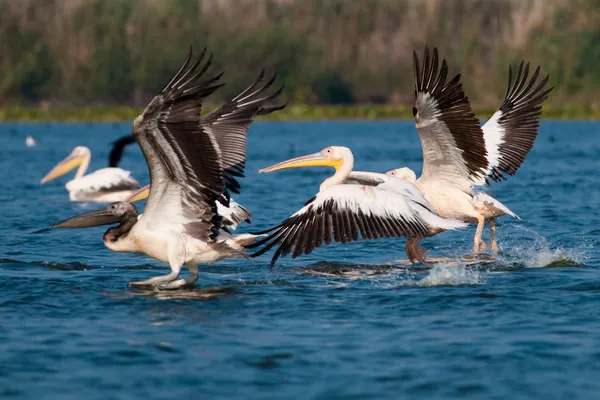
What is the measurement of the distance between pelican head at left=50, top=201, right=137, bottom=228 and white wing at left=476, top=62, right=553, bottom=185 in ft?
12.4

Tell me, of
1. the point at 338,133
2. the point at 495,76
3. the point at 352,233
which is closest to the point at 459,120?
the point at 352,233

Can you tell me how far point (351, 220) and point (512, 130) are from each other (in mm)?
3197

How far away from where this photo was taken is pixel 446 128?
8.91 metres

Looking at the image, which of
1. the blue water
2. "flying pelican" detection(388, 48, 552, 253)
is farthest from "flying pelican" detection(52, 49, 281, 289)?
"flying pelican" detection(388, 48, 552, 253)

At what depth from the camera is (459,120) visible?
8.81 metres

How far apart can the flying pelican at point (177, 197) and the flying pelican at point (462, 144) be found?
1718 mm

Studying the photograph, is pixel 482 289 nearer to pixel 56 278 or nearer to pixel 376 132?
pixel 56 278

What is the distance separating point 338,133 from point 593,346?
27.9 meters

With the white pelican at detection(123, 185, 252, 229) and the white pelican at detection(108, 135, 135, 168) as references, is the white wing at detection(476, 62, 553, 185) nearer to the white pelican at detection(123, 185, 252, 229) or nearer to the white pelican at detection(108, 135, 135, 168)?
the white pelican at detection(123, 185, 252, 229)

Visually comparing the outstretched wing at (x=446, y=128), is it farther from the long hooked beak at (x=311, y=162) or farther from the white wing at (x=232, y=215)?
the white wing at (x=232, y=215)

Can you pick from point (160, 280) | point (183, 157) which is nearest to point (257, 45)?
point (160, 280)

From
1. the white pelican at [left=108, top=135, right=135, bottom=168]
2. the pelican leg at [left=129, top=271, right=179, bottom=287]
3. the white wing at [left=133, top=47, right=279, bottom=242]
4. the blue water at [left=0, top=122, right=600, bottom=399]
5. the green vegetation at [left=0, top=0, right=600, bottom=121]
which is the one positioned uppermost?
the green vegetation at [left=0, top=0, right=600, bottom=121]

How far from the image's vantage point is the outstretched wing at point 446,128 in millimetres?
8586

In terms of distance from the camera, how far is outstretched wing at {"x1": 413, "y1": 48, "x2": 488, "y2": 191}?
8.59 metres
